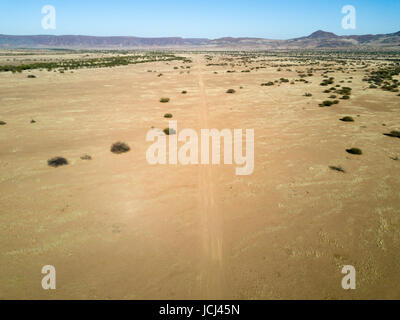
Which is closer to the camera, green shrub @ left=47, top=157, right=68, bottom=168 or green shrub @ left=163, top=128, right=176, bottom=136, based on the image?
green shrub @ left=47, top=157, right=68, bottom=168

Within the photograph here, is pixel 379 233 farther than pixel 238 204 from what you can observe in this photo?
No

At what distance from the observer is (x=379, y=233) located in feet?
23.6

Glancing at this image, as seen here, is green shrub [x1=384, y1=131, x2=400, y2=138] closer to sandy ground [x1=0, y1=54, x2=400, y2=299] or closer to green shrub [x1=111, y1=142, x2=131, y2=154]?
sandy ground [x1=0, y1=54, x2=400, y2=299]

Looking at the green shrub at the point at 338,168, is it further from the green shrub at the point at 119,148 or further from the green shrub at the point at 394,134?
the green shrub at the point at 119,148

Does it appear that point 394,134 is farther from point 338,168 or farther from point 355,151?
point 338,168

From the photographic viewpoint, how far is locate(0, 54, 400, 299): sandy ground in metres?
5.73

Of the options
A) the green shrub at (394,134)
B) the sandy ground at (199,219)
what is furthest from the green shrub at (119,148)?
the green shrub at (394,134)

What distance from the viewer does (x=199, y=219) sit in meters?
7.95

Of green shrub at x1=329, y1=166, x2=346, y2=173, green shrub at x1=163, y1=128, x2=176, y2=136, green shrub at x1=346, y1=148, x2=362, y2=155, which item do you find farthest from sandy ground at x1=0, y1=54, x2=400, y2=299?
green shrub at x1=163, y1=128, x2=176, y2=136

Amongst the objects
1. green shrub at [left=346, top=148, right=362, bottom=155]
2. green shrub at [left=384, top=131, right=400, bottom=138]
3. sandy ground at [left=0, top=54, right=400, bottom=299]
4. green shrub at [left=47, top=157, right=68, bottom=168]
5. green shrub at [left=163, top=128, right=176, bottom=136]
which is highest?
green shrub at [left=163, top=128, right=176, bottom=136]

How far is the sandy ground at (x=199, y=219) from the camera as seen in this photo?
573 cm
